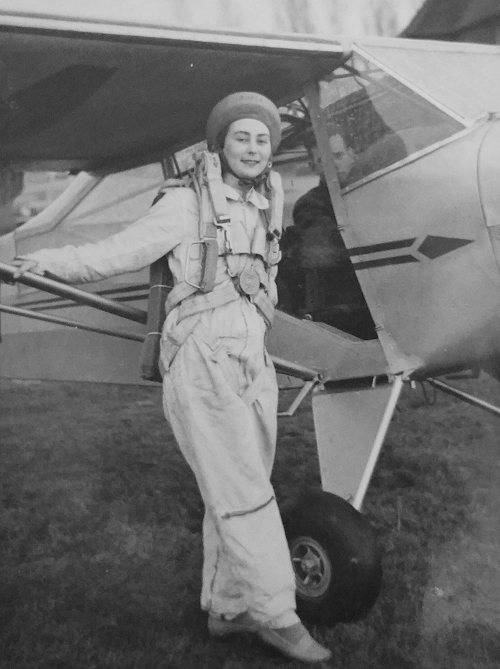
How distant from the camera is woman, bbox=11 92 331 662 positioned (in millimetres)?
1958

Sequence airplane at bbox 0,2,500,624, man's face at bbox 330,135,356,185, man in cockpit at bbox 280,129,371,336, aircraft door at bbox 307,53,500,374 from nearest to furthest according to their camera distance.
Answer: airplane at bbox 0,2,500,624
aircraft door at bbox 307,53,500,374
man's face at bbox 330,135,356,185
man in cockpit at bbox 280,129,371,336

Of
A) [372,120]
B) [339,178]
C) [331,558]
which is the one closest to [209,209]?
[339,178]

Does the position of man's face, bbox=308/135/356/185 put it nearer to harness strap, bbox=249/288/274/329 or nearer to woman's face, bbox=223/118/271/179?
woman's face, bbox=223/118/271/179

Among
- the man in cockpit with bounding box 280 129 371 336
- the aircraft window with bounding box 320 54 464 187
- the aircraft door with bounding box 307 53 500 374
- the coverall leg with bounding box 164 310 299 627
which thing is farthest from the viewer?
the man in cockpit with bounding box 280 129 371 336

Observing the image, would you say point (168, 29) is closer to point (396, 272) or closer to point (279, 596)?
point (396, 272)

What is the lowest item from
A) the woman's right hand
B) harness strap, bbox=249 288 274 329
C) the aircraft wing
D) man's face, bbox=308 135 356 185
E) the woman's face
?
harness strap, bbox=249 288 274 329

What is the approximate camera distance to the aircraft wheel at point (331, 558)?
214cm

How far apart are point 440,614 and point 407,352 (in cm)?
96

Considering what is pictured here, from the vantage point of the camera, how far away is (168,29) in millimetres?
2418

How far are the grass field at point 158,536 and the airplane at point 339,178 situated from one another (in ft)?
1.04

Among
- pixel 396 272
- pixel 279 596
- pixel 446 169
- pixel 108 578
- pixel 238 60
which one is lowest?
pixel 108 578

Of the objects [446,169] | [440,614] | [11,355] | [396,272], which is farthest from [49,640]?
[11,355]

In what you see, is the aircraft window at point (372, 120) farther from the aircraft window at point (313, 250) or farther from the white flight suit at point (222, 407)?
the white flight suit at point (222, 407)

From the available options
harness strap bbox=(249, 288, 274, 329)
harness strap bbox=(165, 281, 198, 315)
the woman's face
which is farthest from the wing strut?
the woman's face
